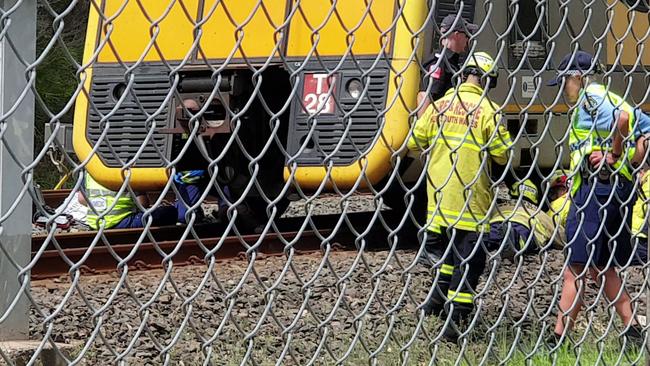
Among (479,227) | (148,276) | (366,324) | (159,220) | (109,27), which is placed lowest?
(159,220)

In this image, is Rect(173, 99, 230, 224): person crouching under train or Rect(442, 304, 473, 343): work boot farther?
Rect(173, 99, 230, 224): person crouching under train

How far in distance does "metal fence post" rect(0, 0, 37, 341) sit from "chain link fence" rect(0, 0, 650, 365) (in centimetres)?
1

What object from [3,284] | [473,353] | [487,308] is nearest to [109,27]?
[3,284]

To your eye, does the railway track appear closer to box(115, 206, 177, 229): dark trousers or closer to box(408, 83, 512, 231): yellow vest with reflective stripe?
box(115, 206, 177, 229): dark trousers

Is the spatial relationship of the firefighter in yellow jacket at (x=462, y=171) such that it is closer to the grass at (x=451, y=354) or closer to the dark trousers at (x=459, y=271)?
the dark trousers at (x=459, y=271)

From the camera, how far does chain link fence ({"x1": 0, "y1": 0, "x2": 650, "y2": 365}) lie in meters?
2.98

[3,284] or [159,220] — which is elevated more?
[3,284]

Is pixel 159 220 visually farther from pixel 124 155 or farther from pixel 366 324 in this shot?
pixel 366 324

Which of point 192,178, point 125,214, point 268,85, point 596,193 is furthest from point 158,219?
point 596,193

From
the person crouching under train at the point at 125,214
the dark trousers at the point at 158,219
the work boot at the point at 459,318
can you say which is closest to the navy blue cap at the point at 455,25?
the work boot at the point at 459,318

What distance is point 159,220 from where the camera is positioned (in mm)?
10180

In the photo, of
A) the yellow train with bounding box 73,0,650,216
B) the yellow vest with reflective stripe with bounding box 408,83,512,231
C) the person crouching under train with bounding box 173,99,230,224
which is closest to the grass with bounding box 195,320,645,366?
the yellow vest with reflective stripe with bounding box 408,83,512,231

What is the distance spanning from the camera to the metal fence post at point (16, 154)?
347 cm

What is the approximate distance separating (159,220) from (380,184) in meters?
2.63
